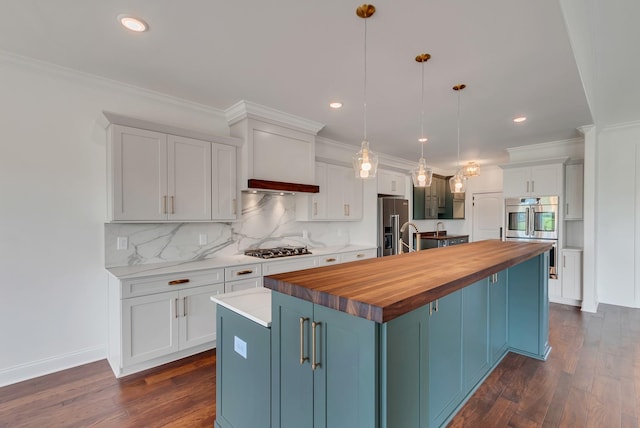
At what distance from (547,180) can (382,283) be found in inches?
190

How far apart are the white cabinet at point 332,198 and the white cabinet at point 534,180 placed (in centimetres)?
259

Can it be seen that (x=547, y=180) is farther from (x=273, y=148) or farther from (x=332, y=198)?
(x=273, y=148)

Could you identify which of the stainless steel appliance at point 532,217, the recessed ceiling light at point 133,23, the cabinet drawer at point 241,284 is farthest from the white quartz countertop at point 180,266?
the stainless steel appliance at point 532,217

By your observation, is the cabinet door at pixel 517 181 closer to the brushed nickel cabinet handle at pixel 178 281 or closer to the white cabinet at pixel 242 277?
the white cabinet at pixel 242 277

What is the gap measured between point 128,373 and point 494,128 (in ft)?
16.4

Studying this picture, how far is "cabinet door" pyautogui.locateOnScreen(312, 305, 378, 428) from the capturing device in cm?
109

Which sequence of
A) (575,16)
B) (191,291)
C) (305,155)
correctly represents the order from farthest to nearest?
1. (305,155)
2. (191,291)
3. (575,16)

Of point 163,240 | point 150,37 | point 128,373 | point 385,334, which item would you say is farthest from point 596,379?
point 150,37

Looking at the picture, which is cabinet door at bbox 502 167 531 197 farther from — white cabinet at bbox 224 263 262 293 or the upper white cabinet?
the upper white cabinet

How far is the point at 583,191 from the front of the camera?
452 centimetres

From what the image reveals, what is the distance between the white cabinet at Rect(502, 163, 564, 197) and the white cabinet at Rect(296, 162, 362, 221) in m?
2.59

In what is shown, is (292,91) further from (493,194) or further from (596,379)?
(493,194)

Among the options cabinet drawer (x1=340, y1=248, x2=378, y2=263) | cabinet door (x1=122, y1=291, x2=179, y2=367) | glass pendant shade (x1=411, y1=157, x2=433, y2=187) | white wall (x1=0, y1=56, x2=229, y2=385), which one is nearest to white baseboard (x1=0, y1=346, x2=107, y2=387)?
white wall (x1=0, y1=56, x2=229, y2=385)

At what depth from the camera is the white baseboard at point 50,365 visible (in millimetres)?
2408
